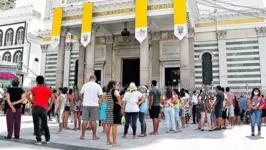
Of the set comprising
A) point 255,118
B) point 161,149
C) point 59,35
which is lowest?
point 161,149

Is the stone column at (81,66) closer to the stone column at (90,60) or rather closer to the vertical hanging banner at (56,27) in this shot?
the stone column at (90,60)

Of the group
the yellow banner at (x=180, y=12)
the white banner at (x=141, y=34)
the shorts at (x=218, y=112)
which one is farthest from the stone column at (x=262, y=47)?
the shorts at (x=218, y=112)

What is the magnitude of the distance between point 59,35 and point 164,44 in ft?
31.7

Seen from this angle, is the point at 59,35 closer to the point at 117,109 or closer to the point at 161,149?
the point at 117,109

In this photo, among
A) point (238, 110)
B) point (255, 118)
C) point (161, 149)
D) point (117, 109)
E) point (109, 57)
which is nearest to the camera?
point (161, 149)

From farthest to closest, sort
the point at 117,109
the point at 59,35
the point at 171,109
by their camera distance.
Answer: the point at 59,35 → the point at 171,109 → the point at 117,109

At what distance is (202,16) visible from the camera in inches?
809

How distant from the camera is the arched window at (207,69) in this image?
20266 millimetres

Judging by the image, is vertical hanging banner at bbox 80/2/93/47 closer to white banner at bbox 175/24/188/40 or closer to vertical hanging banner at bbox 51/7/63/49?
vertical hanging banner at bbox 51/7/63/49

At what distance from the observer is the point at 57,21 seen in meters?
19.1

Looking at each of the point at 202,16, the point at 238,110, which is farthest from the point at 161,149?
the point at 202,16

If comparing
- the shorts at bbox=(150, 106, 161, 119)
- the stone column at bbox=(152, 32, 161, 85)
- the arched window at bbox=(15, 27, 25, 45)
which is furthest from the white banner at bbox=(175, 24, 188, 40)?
the arched window at bbox=(15, 27, 25, 45)

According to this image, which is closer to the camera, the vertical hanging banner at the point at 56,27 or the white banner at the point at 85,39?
the white banner at the point at 85,39

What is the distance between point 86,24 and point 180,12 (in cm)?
754
